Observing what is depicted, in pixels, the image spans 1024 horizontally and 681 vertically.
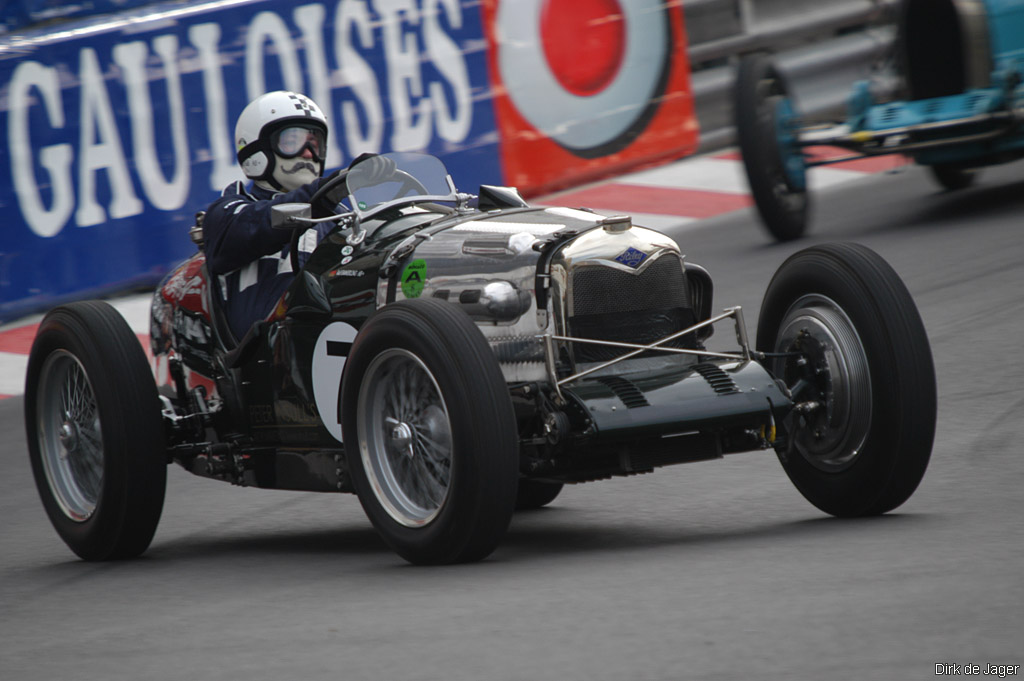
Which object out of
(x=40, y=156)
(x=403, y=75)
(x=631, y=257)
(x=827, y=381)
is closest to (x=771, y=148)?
(x=403, y=75)

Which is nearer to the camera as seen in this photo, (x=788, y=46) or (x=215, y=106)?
(x=215, y=106)

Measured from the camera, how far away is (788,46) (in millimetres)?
14227

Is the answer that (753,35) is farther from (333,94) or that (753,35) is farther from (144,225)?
(144,225)

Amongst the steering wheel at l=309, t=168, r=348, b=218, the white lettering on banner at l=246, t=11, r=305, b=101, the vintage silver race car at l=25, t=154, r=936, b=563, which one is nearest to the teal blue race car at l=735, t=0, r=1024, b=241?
the white lettering on banner at l=246, t=11, r=305, b=101

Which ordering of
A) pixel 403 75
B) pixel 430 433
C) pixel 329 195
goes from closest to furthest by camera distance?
pixel 430 433, pixel 329 195, pixel 403 75

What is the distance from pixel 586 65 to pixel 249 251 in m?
7.47

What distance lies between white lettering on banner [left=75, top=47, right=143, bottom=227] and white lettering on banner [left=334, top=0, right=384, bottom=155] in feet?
6.24

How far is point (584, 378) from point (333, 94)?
7113 mm

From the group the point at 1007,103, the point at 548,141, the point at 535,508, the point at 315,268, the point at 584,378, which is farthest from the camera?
the point at 548,141

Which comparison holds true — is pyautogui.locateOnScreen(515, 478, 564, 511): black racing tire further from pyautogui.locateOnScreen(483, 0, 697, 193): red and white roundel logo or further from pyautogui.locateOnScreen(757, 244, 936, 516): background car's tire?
pyautogui.locateOnScreen(483, 0, 697, 193): red and white roundel logo

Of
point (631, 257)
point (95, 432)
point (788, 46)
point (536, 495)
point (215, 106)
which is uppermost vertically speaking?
point (215, 106)

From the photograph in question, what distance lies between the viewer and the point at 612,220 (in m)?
5.12

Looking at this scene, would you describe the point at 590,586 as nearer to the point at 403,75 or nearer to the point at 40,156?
the point at 40,156

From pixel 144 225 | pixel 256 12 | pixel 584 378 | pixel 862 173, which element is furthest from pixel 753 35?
pixel 584 378
